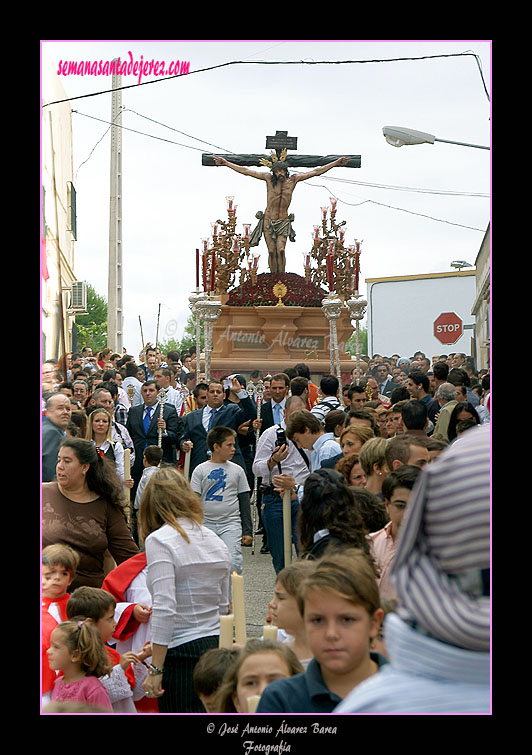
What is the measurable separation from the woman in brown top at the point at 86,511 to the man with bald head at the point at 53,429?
0.20 metres

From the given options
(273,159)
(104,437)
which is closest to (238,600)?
(104,437)

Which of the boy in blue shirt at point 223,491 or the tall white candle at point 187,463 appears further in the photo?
the tall white candle at point 187,463

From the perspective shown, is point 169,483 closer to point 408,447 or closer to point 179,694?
point 179,694

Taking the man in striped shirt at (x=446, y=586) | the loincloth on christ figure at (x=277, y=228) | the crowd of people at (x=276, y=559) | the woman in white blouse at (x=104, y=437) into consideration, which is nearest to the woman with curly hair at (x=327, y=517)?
the crowd of people at (x=276, y=559)

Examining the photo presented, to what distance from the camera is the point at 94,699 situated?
4242mm

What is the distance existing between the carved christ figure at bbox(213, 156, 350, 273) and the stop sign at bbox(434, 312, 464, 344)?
4.47 m

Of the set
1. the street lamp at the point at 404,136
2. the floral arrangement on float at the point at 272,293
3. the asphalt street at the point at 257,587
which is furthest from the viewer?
the floral arrangement on float at the point at 272,293

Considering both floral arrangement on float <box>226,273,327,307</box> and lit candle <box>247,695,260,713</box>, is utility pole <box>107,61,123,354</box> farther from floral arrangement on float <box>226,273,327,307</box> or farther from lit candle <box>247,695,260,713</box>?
lit candle <box>247,695,260,713</box>

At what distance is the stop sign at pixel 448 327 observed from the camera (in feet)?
67.7

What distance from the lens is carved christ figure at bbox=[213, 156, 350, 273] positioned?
23.8m

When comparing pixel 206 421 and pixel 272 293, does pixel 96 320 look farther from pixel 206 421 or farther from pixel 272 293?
pixel 206 421

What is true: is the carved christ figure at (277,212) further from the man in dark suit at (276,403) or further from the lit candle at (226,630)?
the lit candle at (226,630)

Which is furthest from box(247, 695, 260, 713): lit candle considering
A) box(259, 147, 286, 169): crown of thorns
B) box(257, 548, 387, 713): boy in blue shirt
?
box(259, 147, 286, 169): crown of thorns
